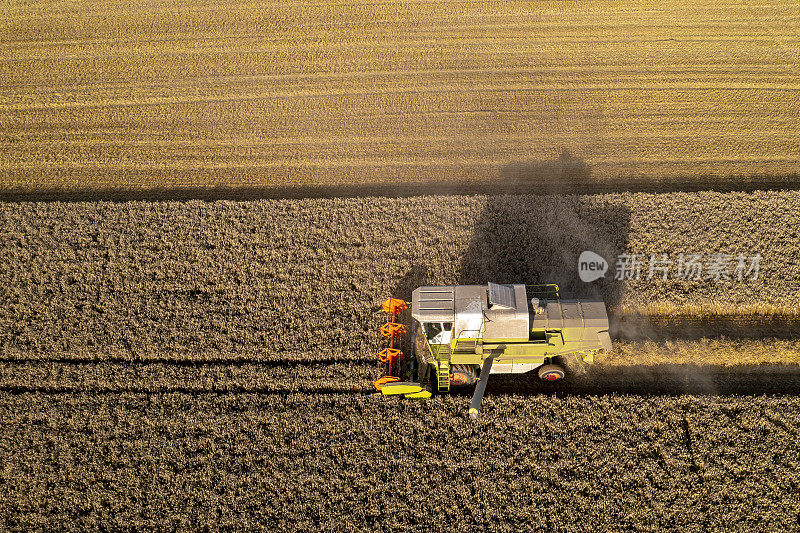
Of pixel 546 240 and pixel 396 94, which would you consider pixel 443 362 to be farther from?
pixel 396 94

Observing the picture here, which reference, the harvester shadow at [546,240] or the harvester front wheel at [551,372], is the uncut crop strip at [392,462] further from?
the harvester shadow at [546,240]

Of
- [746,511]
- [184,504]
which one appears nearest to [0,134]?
[184,504]

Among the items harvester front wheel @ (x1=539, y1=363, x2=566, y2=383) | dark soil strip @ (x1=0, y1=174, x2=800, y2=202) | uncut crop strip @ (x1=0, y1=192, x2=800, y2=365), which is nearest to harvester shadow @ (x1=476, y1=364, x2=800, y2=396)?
uncut crop strip @ (x1=0, y1=192, x2=800, y2=365)

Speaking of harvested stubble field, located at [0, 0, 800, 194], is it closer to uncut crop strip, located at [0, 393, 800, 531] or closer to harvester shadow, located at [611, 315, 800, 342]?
harvester shadow, located at [611, 315, 800, 342]

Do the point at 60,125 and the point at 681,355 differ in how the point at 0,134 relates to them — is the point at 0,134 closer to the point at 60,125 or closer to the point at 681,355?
the point at 60,125

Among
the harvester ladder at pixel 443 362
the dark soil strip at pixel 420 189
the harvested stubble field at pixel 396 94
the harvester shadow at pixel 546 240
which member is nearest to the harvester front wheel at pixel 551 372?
the harvester ladder at pixel 443 362

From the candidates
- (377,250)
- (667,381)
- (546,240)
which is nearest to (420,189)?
(377,250)

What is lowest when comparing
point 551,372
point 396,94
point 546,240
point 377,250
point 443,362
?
point 551,372
